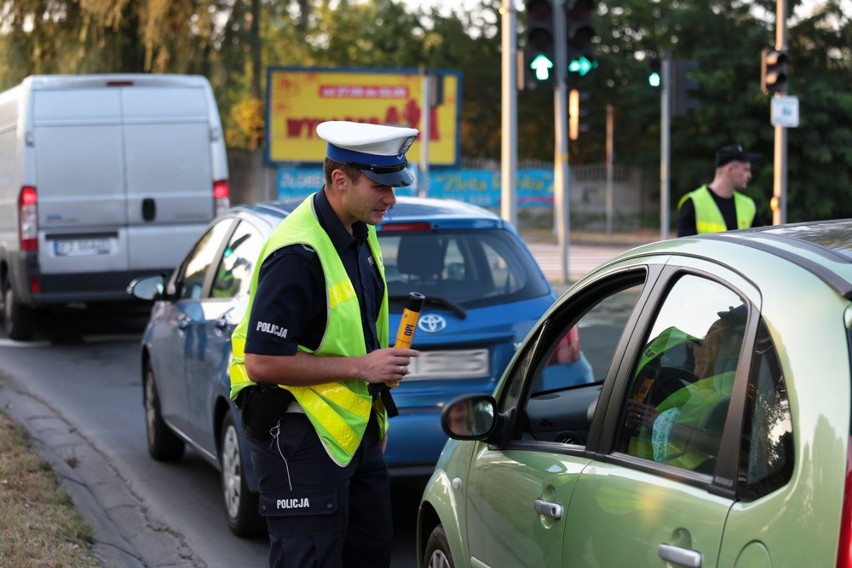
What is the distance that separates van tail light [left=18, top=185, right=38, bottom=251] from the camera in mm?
13883

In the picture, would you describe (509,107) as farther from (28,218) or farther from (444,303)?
(444,303)

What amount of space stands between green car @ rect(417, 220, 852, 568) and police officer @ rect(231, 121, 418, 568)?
330 mm

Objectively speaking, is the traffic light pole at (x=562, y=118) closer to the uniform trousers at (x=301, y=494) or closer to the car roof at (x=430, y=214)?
the car roof at (x=430, y=214)

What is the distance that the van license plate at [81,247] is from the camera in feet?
46.4

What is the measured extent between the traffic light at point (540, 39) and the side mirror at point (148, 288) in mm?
8254

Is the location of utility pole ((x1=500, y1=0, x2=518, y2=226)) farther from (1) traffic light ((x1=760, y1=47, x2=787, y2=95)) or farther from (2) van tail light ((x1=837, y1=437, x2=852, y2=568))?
(2) van tail light ((x1=837, y1=437, x2=852, y2=568))

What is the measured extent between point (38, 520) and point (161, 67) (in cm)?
2722

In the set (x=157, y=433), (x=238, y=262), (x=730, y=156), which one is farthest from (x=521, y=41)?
(x=238, y=262)

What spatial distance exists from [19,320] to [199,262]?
7397mm

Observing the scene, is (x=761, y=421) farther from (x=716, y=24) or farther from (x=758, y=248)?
(x=716, y=24)

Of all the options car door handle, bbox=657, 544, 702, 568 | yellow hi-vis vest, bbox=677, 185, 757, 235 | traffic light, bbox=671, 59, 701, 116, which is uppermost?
traffic light, bbox=671, 59, 701, 116

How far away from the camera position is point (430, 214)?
707 centimetres

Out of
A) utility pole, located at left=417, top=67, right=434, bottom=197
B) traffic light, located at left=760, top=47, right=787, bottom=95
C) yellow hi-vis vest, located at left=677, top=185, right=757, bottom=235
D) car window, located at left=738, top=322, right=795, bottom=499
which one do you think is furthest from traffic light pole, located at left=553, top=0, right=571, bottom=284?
car window, located at left=738, top=322, right=795, bottom=499

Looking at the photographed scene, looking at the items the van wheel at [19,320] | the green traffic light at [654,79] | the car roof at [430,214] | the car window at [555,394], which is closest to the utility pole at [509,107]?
the green traffic light at [654,79]
